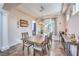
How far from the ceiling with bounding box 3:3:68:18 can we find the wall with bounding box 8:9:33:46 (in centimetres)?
11

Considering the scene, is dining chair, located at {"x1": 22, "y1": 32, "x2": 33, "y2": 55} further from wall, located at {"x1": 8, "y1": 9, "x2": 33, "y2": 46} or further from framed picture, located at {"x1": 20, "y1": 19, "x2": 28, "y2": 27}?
framed picture, located at {"x1": 20, "y1": 19, "x2": 28, "y2": 27}

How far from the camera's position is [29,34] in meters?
2.45

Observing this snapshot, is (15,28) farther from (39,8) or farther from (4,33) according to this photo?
(39,8)

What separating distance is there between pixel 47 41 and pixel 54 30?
0.26 m

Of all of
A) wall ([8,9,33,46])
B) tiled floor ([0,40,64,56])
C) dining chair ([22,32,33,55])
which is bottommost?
tiled floor ([0,40,64,56])

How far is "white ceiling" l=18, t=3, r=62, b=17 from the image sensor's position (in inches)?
90.5

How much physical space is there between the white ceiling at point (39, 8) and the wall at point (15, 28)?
0.47ft

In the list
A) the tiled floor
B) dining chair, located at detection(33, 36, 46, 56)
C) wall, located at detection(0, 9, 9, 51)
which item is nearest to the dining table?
dining chair, located at detection(33, 36, 46, 56)

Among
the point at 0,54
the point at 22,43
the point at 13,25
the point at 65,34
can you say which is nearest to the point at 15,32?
the point at 13,25

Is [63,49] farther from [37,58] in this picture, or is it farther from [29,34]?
[29,34]

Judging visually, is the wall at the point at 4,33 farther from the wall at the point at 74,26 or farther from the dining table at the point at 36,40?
the wall at the point at 74,26

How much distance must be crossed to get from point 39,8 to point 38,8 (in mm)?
21

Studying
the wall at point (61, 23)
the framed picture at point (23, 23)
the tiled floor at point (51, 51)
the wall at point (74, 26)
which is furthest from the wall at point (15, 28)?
the wall at point (74, 26)

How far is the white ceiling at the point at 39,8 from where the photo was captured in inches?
90.5
